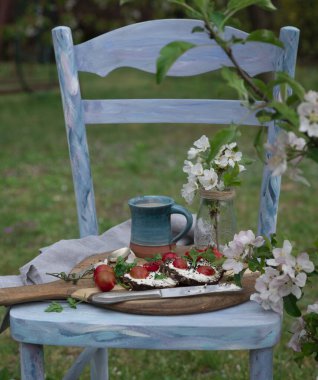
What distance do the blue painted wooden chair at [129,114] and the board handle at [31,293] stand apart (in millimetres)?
17

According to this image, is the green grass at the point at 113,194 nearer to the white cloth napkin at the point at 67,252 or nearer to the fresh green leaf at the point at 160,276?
the fresh green leaf at the point at 160,276

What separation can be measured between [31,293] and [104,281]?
0.45 ft

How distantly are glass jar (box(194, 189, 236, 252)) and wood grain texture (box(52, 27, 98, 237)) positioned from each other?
15.2 inches

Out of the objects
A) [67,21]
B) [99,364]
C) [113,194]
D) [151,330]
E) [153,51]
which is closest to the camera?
[151,330]

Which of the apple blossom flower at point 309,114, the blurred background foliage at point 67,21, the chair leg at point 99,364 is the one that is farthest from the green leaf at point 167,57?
the blurred background foliage at point 67,21

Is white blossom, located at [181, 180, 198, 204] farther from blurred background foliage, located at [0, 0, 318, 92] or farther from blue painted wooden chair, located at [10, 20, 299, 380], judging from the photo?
blurred background foliage, located at [0, 0, 318, 92]

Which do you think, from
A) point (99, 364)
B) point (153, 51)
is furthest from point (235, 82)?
point (99, 364)

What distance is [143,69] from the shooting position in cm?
179

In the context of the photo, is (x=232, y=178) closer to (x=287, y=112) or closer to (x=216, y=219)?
(x=216, y=219)

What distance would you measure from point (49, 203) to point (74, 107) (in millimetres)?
2722

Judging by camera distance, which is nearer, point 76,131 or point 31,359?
point 31,359

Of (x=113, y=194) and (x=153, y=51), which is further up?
(x=153, y=51)

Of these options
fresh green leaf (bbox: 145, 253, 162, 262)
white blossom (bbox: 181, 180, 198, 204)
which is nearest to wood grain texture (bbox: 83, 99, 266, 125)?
white blossom (bbox: 181, 180, 198, 204)

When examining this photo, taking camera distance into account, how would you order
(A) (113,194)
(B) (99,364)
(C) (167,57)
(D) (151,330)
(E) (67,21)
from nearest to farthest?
(C) (167,57) → (D) (151,330) → (B) (99,364) → (A) (113,194) → (E) (67,21)
